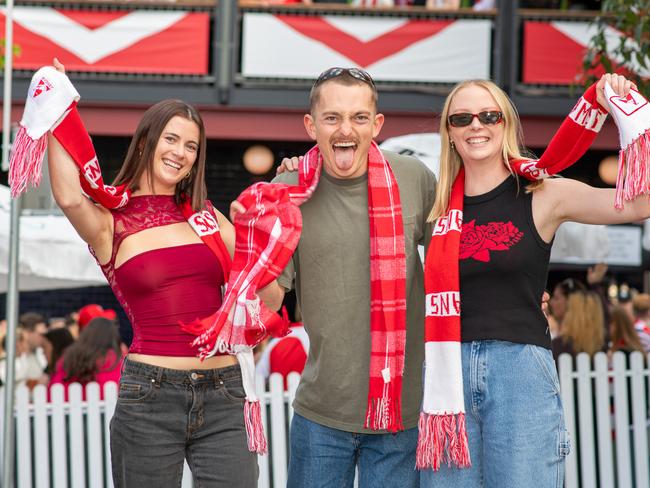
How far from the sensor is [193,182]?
3793 mm

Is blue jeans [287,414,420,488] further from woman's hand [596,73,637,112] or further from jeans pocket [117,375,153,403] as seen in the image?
woman's hand [596,73,637,112]

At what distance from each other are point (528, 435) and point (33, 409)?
149 inches

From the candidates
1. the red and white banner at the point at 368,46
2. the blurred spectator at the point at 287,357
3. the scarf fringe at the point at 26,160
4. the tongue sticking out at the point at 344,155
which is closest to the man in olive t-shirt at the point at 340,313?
the tongue sticking out at the point at 344,155

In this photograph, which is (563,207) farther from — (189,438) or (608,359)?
(608,359)

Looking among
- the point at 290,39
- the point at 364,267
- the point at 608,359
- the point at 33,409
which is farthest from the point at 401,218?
the point at 290,39

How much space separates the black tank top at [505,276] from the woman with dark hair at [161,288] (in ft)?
3.11

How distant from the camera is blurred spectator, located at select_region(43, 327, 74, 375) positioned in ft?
28.5

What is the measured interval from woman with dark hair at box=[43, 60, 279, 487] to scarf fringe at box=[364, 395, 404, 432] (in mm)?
551

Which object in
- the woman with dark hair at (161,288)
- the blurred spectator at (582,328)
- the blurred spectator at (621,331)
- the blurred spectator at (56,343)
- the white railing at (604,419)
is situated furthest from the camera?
the blurred spectator at (56,343)

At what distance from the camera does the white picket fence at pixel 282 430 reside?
5941mm

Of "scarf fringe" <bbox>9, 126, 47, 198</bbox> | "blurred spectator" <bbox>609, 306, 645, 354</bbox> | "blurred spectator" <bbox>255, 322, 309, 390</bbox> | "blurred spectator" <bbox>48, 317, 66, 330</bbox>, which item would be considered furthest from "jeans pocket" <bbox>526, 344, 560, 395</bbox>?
"blurred spectator" <bbox>48, 317, 66, 330</bbox>

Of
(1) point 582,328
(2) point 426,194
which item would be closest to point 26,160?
(2) point 426,194

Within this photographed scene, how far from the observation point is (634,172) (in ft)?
10.1

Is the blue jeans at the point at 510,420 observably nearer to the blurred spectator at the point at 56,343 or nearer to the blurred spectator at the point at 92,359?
the blurred spectator at the point at 92,359
